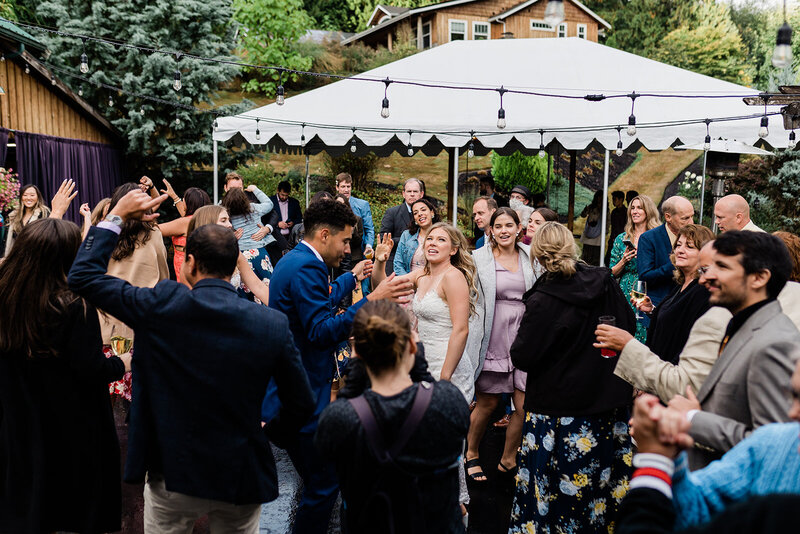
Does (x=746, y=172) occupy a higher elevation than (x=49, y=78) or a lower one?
lower

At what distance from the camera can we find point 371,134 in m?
9.55

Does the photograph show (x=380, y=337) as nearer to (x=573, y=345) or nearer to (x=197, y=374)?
(x=197, y=374)

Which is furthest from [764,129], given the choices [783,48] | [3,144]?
[3,144]

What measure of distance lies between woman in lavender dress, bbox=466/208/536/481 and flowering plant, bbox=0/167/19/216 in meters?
7.48

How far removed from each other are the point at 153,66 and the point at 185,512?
1503 cm

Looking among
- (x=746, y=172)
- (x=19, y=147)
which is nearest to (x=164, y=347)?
(x=19, y=147)

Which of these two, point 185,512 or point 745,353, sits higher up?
point 745,353

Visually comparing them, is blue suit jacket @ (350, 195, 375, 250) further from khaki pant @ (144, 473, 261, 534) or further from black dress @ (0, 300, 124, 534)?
khaki pant @ (144, 473, 261, 534)

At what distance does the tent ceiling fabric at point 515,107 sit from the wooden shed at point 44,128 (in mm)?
3895

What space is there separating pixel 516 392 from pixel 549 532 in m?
1.38

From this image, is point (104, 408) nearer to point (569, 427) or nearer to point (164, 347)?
point (164, 347)

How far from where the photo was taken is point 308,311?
3426mm

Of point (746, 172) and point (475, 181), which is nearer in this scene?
point (746, 172)

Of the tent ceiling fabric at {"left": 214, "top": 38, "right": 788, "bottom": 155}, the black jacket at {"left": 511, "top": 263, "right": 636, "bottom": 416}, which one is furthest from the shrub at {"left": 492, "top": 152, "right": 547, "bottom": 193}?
the black jacket at {"left": 511, "top": 263, "right": 636, "bottom": 416}
